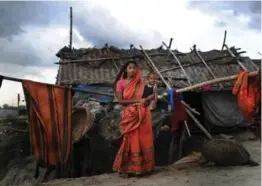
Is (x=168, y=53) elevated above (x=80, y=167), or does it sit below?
above

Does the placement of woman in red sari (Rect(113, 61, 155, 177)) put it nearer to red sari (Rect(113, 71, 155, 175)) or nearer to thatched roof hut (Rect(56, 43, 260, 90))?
red sari (Rect(113, 71, 155, 175))

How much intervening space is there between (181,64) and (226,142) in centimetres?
534

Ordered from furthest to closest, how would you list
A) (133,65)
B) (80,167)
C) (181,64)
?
1. (181,64)
2. (80,167)
3. (133,65)

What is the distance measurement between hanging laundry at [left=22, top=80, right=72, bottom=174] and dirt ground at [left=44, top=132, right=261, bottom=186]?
551mm

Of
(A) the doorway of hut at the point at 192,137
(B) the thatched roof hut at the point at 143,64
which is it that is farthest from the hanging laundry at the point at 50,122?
(A) the doorway of hut at the point at 192,137

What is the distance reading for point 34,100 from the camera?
509 centimetres

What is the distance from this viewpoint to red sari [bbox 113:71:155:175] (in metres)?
5.43

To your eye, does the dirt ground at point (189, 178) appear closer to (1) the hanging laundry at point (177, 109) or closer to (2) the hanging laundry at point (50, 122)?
(2) the hanging laundry at point (50, 122)

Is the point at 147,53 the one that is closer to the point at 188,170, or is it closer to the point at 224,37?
the point at 224,37

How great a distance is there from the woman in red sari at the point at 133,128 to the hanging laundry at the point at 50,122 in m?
0.95

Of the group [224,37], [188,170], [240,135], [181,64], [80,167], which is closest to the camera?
[188,170]

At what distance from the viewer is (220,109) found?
34.0 ft

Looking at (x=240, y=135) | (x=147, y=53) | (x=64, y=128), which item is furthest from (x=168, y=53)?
(x=64, y=128)

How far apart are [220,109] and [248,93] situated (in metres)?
6.80
